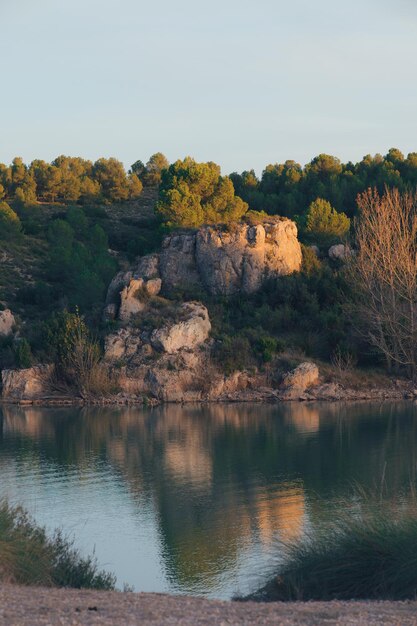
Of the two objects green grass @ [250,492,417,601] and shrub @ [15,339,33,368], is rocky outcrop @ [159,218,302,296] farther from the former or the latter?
green grass @ [250,492,417,601]

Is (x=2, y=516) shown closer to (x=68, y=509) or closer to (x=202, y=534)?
(x=202, y=534)

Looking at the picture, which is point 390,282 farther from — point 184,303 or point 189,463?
point 189,463

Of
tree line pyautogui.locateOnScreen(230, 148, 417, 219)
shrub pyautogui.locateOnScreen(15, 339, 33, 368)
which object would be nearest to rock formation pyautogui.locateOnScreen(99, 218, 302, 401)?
shrub pyautogui.locateOnScreen(15, 339, 33, 368)

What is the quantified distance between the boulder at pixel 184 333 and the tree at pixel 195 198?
31.3 ft

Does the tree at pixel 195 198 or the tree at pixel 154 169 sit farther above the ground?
the tree at pixel 154 169

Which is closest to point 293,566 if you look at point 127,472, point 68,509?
point 68,509

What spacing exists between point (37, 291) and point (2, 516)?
4690cm

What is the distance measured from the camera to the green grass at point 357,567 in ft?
40.5

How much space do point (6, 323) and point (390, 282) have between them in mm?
20015

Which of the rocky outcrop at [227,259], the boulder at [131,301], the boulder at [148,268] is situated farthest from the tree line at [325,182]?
the boulder at [131,301]

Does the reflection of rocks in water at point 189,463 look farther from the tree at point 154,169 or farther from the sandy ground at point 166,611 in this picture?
the tree at point 154,169

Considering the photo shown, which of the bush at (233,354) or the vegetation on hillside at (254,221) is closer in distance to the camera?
the bush at (233,354)

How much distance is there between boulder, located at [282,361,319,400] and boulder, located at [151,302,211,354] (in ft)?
16.0

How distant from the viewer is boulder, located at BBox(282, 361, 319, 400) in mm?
44938
